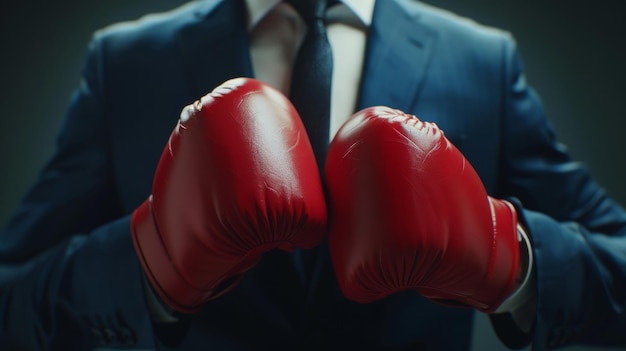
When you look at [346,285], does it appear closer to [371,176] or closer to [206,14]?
[371,176]

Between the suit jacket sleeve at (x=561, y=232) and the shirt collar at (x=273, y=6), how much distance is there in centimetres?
25

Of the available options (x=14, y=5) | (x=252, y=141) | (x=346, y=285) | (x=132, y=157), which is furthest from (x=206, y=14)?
(x=14, y=5)

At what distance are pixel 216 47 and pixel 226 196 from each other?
0.37 meters

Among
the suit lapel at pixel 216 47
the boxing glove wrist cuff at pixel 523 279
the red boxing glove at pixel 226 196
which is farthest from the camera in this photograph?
the suit lapel at pixel 216 47

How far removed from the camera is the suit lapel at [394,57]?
1018 mm

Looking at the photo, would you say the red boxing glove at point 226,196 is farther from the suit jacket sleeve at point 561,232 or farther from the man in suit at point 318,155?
the suit jacket sleeve at point 561,232

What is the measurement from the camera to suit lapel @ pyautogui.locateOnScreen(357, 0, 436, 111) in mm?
1018

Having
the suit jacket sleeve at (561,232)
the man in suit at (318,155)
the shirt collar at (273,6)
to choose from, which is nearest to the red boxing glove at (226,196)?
the man in suit at (318,155)

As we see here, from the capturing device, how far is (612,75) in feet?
5.22

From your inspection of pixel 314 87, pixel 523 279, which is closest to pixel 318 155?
pixel 314 87

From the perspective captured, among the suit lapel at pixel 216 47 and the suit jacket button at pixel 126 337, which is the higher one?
the suit lapel at pixel 216 47

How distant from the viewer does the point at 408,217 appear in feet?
2.50

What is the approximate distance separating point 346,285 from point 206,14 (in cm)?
53

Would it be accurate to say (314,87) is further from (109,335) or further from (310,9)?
(109,335)
